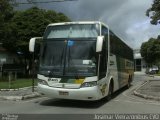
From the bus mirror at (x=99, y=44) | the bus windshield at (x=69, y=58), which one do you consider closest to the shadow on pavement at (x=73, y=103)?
the bus windshield at (x=69, y=58)

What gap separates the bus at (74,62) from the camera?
14969 millimetres

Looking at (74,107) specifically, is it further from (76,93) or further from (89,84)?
(89,84)

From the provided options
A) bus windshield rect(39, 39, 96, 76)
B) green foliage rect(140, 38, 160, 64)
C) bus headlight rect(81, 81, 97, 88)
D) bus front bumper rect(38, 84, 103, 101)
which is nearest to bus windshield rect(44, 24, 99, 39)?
bus windshield rect(39, 39, 96, 76)

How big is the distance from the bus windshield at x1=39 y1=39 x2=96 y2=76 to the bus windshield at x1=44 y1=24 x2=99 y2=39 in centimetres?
30

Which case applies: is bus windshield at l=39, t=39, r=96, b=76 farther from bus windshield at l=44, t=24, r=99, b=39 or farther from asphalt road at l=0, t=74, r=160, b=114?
asphalt road at l=0, t=74, r=160, b=114

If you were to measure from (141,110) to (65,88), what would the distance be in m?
2.99

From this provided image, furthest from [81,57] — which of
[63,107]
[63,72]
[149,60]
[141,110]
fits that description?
[149,60]

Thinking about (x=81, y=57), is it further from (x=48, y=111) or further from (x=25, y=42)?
(x=25, y=42)

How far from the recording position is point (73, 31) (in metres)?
16.0

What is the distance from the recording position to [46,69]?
1548cm

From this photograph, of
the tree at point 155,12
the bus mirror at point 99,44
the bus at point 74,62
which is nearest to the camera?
the bus mirror at point 99,44

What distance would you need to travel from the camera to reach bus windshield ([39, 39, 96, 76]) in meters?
15.1

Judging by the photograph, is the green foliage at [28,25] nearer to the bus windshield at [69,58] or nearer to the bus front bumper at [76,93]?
the bus windshield at [69,58]

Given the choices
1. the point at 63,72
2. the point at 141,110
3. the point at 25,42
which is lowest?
the point at 141,110
